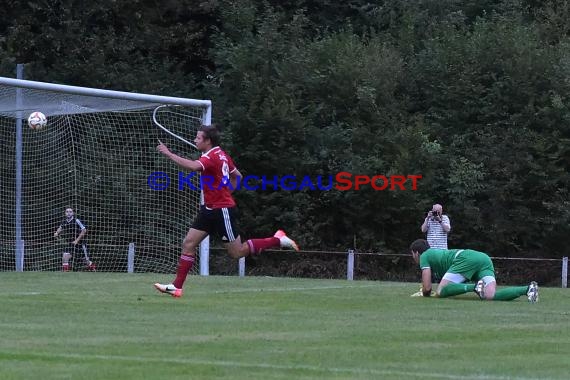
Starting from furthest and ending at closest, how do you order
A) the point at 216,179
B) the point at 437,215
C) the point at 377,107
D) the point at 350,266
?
the point at 377,107
the point at 350,266
the point at 437,215
the point at 216,179

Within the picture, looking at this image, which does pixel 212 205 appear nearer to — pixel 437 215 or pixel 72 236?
pixel 437 215

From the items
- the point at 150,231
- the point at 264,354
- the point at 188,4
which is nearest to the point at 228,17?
the point at 188,4

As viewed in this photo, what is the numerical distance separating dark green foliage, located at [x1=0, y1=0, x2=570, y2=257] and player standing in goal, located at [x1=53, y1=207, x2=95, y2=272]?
6.31 m

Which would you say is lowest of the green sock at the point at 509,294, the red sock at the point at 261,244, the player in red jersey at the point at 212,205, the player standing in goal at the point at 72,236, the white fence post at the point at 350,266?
the white fence post at the point at 350,266

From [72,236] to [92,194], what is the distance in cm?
107

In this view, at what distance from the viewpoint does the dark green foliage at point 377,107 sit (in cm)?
3319

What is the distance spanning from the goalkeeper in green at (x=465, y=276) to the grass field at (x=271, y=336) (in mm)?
220

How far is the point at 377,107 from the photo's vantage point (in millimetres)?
34812

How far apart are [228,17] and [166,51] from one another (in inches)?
111

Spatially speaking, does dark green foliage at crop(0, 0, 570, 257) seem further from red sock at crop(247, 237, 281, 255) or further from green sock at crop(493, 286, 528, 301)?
red sock at crop(247, 237, 281, 255)

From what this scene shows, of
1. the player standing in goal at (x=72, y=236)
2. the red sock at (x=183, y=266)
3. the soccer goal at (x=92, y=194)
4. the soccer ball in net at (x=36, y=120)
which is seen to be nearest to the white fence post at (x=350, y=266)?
the soccer goal at (x=92, y=194)

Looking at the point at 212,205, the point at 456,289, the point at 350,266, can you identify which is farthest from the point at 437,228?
the point at 212,205

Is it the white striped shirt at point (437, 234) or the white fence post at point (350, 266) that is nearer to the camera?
the white striped shirt at point (437, 234)

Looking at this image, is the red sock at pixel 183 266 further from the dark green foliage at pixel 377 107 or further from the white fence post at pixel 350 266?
the dark green foliage at pixel 377 107
